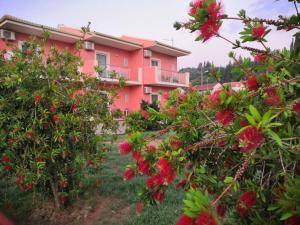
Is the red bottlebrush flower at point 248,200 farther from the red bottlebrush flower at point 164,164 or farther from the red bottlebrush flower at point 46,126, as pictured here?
the red bottlebrush flower at point 46,126

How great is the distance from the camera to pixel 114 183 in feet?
→ 16.9

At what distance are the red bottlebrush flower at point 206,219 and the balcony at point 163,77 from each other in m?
17.9

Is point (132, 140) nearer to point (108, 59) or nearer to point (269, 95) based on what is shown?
point (269, 95)

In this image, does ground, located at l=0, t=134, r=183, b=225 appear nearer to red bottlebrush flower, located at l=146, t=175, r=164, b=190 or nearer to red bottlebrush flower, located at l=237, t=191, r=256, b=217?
red bottlebrush flower, located at l=146, t=175, r=164, b=190

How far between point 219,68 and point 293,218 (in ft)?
3.70

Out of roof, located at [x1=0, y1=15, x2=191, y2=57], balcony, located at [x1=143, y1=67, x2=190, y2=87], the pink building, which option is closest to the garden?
roof, located at [x1=0, y1=15, x2=191, y2=57]

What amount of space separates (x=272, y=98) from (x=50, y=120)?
306 centimetres

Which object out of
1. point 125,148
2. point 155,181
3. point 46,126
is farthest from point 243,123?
point 46,126

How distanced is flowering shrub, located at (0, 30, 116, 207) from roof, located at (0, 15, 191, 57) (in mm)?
5980

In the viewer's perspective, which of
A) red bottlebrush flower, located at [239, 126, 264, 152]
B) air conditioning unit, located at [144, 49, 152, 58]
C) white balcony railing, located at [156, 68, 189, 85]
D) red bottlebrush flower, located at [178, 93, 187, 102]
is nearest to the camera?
red bottlebrush flower, located at [239, 126, 264, 152]

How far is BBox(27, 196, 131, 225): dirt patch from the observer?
379cm

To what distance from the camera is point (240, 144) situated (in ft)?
2.86

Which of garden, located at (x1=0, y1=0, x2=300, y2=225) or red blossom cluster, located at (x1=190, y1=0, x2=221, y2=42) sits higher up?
red blossom cluster, located at (x1=190, y1=0, x2=221, y2=42)

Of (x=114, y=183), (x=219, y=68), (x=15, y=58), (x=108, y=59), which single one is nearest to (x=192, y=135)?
(x=219, y=68)
